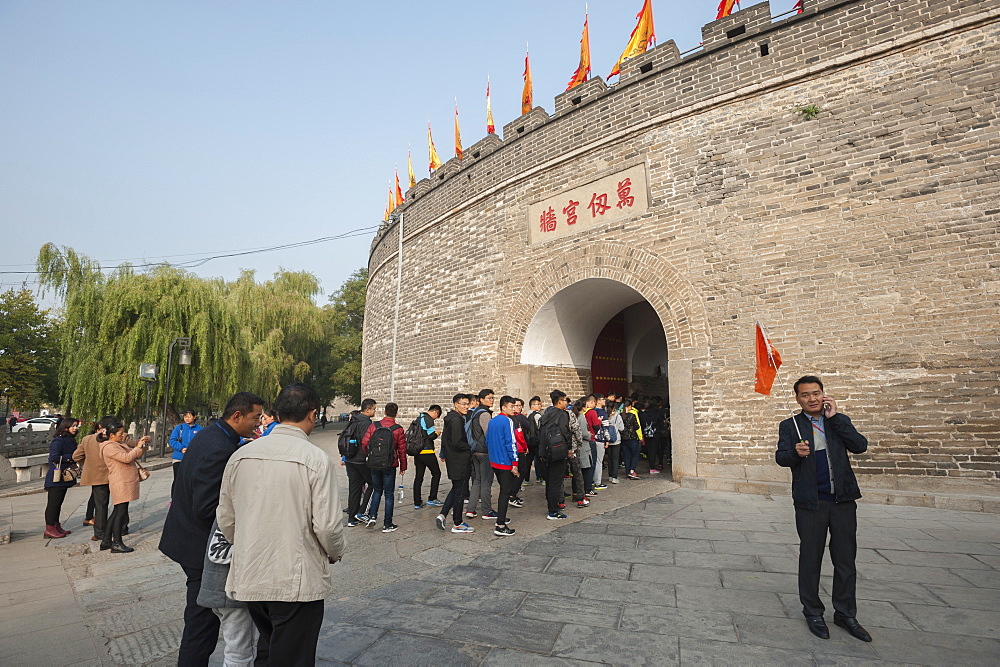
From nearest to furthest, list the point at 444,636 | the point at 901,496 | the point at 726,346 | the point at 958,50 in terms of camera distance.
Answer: the point at 444,636, the point at 901,496, the point at 958,50, the point at 726,346

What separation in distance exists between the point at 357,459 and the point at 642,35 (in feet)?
28.3

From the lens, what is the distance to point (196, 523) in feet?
7.77

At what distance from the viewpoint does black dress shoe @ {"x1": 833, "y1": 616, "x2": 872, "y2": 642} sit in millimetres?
2750

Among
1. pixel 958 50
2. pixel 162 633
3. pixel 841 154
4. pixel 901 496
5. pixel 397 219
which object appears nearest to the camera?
pixel 162 633

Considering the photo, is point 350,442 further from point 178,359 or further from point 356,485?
point 178,359

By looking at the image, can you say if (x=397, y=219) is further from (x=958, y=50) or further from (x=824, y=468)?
(x=824, y=468)

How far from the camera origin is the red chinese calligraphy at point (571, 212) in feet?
30.4

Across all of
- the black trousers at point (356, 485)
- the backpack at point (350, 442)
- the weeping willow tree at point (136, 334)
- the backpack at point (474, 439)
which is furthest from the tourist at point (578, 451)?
the weeping willow tree at point (136, 334)

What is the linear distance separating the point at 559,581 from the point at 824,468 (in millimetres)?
1894

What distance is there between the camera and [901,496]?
5910 millimetres

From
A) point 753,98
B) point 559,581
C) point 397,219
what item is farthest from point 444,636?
point 397,219

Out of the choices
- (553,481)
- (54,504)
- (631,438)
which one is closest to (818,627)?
(553,481)

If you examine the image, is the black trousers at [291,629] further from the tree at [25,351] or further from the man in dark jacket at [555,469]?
the tree at [25,351]

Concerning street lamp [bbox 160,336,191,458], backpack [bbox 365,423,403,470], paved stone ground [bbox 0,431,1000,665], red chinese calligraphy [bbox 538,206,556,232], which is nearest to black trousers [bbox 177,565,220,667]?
paved stone ground [bbox 0,431,1000,665]
